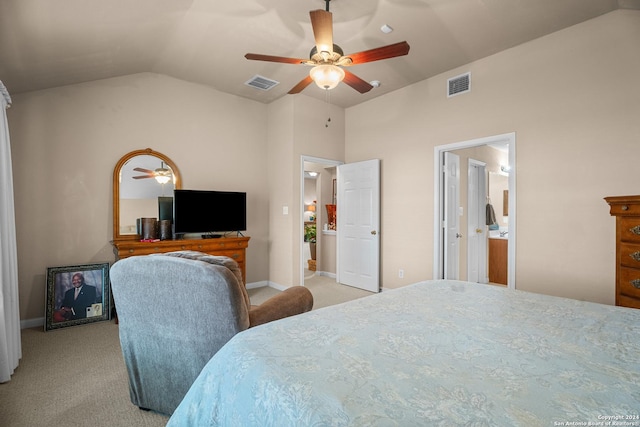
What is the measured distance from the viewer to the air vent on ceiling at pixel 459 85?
3807 mm

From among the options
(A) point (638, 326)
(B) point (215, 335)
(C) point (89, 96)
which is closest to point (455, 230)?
(A) point (638, 326)

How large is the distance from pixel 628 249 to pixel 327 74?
2.54 meters

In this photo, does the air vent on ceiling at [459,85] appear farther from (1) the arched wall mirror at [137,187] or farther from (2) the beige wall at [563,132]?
(1) the arched wall mirror at [137,187]

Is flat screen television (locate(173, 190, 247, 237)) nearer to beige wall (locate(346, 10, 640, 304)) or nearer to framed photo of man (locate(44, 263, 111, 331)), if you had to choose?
framed photo of man (locate(44, 263, 111, 331))

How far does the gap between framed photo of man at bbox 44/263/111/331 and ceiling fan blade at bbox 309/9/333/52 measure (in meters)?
3.40

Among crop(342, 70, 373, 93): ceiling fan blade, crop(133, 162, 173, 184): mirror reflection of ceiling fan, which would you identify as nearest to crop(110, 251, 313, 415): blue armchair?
crop(342, 70, 373, 93): ceiling fan blade

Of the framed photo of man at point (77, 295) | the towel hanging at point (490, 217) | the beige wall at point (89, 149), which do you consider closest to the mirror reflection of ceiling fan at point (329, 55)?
the beige wall at point (89, 149)

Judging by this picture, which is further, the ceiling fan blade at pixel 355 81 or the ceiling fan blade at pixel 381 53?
the ceiling fan blade at pixel 355 81

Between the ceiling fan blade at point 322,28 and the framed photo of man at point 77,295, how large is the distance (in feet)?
11.2

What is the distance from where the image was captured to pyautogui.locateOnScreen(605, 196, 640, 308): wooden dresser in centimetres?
209

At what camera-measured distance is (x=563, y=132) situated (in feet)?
10.2

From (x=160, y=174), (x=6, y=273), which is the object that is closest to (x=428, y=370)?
(x=6, y=273)

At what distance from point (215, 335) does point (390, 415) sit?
1134mm

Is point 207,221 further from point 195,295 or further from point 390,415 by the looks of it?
point 390,415
